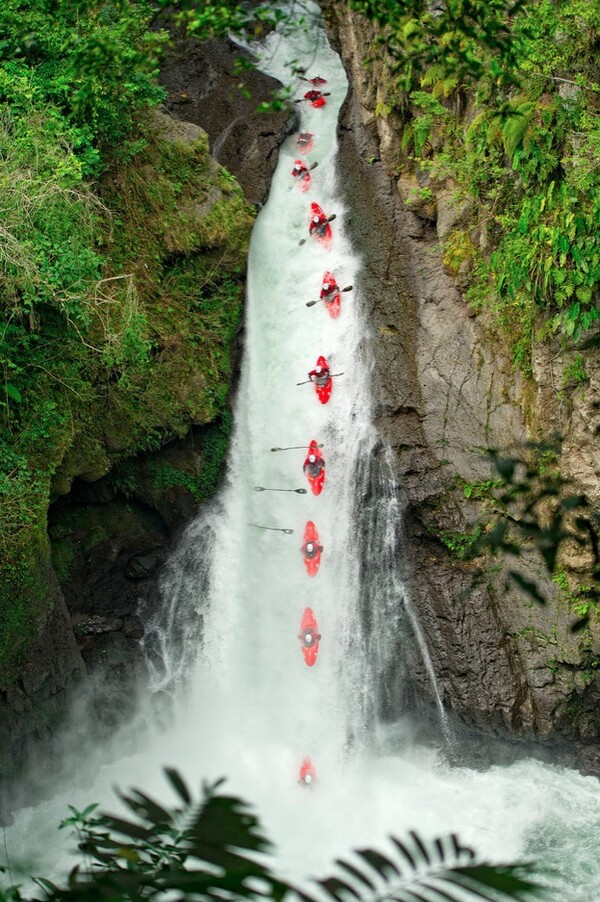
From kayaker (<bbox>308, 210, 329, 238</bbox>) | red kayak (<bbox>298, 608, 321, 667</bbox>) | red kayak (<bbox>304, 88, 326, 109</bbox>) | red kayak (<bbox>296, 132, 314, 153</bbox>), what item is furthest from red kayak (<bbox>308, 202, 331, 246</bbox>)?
red kayak (<bbox>298, 608, 321, 667</bbox>)

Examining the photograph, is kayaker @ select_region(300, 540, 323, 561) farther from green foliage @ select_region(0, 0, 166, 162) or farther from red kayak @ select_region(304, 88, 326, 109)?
→ red kayak @ select_region(304, 88, 326, 109)

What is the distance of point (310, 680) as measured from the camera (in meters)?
13.1

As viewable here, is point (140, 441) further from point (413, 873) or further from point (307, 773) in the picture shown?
point (413, 873)

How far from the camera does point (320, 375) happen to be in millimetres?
14539

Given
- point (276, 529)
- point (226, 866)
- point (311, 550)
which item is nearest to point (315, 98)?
point (276, 529)

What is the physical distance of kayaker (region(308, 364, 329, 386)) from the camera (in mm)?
14508

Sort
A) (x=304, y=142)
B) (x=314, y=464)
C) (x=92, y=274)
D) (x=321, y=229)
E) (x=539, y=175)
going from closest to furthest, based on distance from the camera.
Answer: (x=539, y=175) < (x=92, y=274) < (x=314, y=464) < (x=321, y=229) < (x=304, y=142)

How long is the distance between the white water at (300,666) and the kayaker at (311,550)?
186mm

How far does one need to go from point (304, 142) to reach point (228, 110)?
187 cm

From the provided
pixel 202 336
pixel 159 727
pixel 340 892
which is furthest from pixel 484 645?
pixel 340 892

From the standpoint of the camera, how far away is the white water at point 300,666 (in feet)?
36.7

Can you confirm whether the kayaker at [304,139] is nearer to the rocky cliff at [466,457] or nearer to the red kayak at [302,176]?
the red kayak at [302,176]

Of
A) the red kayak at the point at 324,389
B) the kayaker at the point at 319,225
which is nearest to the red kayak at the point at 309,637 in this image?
the red kayak at the point at 324,389

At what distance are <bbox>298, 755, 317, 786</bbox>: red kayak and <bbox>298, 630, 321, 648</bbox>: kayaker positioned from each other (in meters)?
1.62
